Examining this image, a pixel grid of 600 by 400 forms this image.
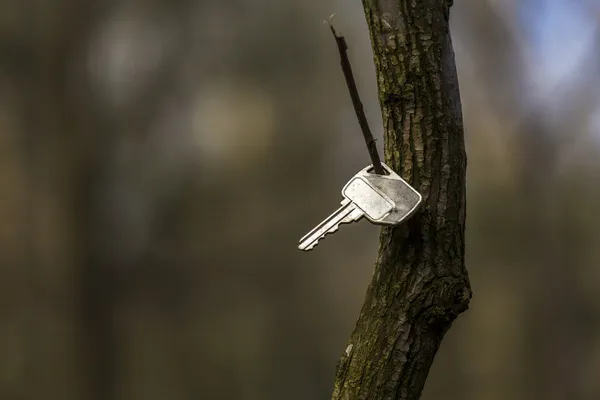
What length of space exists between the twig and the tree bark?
76 millimetres

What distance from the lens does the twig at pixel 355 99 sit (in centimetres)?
61

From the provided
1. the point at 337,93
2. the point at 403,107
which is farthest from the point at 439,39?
the point at 337,93

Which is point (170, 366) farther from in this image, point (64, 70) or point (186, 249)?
point (64, 70)

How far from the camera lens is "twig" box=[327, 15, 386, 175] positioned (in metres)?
0.61

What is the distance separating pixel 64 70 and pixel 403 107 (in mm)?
1180

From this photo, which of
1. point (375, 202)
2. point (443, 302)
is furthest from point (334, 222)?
point (443, 302)

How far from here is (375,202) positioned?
2.29 ft

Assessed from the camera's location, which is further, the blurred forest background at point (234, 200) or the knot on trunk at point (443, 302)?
the blurred forest background at point (234, 200)

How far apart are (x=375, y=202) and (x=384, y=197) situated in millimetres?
11

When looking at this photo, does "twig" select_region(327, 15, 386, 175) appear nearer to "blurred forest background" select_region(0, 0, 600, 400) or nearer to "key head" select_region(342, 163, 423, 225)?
"key head" select_region(342, 163, 423, 225)

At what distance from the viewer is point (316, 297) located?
5.21ft

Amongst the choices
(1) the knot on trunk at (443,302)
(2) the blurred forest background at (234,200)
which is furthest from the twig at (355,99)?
(2) the blurred forest background at (234,200)

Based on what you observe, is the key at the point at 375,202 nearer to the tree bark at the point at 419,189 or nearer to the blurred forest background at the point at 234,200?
the tree bark at the point at 419,189

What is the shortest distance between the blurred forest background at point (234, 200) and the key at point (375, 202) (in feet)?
2.76
